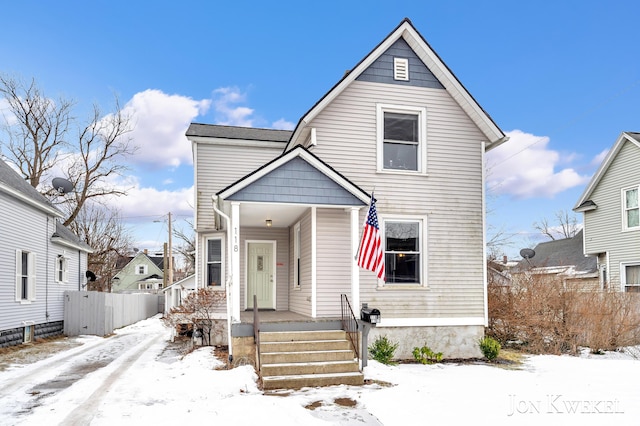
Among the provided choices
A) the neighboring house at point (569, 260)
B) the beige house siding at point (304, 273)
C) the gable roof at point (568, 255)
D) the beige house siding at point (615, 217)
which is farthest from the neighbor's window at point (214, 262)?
the gable roof at point (568, 255)

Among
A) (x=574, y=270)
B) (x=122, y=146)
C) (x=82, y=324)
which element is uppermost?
(x=122, y=146)

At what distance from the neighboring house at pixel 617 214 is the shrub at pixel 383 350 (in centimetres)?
1084

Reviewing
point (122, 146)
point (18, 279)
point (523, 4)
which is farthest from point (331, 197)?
point (122, 146)

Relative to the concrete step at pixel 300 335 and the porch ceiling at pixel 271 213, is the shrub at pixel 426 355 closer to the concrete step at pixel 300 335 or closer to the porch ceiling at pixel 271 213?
the concrete step at pixel 300 335

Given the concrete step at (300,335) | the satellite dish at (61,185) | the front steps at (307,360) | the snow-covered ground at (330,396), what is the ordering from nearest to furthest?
the snow-covered ground at (330,396) → the front steps at (307,360) → the concrete step at (300,335) → the satellite dish at (61,185)

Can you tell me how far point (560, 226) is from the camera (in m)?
47.7

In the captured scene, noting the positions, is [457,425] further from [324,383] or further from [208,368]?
[208,368]

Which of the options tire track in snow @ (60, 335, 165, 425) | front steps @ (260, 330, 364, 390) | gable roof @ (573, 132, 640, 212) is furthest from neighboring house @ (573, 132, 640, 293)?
tire track in snow @ (60, 335, 165, 425)

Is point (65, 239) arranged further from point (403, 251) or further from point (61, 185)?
point (403, 251)

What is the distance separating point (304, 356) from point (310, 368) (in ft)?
1.13

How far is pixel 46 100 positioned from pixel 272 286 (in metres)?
20.9

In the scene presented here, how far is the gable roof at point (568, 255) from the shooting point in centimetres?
2422

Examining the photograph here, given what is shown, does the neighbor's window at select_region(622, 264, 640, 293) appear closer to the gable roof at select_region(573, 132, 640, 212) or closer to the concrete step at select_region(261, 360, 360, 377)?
the gable roof at select_region(573, 132, 640, 212)

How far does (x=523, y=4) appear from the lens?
18203 mm
